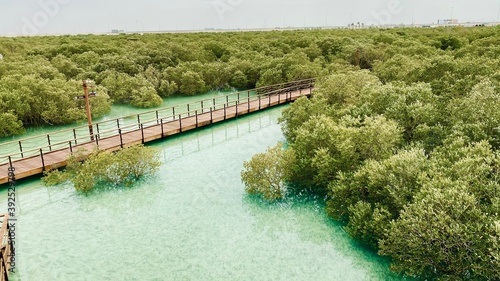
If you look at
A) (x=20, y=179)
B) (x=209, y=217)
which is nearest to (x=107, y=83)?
(x=20, y=179)

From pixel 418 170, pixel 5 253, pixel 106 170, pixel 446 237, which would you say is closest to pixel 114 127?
pixel 106 170

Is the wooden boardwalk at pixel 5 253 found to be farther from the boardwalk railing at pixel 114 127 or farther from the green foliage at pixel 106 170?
the boardwalk railing at pixel 114 127

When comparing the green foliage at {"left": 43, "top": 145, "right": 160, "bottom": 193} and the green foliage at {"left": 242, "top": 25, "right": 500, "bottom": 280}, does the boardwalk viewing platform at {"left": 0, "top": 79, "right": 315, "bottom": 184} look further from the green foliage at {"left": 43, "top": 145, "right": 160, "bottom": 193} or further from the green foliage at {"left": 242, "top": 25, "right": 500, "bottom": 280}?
the green foliage at {"left": 242, "top": 25, "right": 500, "bottom": 280}

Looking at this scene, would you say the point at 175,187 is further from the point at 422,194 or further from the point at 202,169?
the point at 422,194

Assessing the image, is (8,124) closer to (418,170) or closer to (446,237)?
(418,170)

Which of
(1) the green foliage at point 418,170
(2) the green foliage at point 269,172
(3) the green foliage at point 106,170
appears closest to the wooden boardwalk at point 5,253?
(3) the green foliage at point 106,170

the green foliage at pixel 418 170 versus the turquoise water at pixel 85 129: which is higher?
the green foliage at pixel 418 170

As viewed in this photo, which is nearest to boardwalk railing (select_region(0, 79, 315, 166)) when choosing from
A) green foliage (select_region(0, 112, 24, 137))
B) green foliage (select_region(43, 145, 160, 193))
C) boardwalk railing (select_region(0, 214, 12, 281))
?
green foliage (select_region(0, 112, 24, 137))
